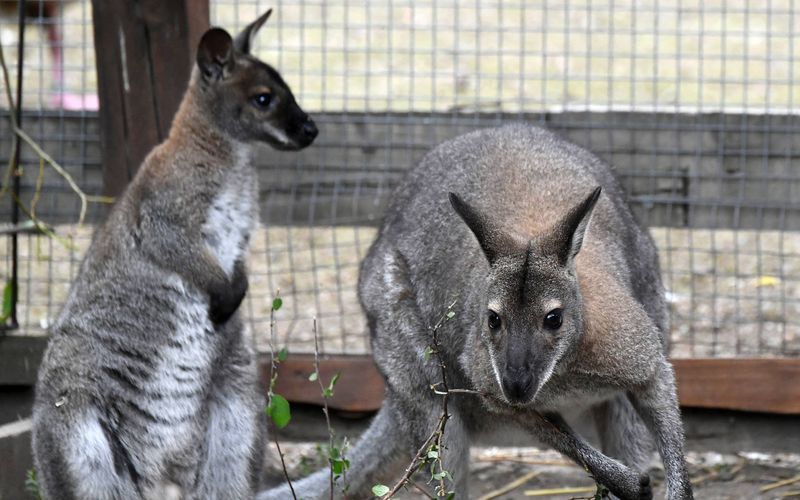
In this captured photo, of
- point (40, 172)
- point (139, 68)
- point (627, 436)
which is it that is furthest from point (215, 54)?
point (627, 436)

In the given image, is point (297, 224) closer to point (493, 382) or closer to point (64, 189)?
point (64, 189)

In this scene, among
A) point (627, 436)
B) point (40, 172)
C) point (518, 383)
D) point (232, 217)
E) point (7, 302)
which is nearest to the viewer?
point (518, 383)

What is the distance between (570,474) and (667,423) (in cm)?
156

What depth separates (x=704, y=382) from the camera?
5207 millimetres

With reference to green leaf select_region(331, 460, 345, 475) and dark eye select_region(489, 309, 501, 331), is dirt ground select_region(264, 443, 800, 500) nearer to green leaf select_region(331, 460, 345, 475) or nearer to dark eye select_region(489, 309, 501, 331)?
green leaf select_region(331, 460, 345, 475)

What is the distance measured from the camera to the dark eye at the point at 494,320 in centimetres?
361

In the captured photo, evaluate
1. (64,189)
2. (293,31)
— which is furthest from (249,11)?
(64,189)

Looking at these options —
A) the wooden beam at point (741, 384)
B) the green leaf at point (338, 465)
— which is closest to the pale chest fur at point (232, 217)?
the green leaf at point (338, 465)

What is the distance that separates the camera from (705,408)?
17.4ft

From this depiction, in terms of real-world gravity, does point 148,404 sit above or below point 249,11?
below

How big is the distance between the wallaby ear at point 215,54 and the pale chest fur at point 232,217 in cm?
33

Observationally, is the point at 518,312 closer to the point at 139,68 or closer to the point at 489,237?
the point at 489,237

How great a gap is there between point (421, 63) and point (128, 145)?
19.1ft

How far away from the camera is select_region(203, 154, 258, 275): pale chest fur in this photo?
4.50 meters
